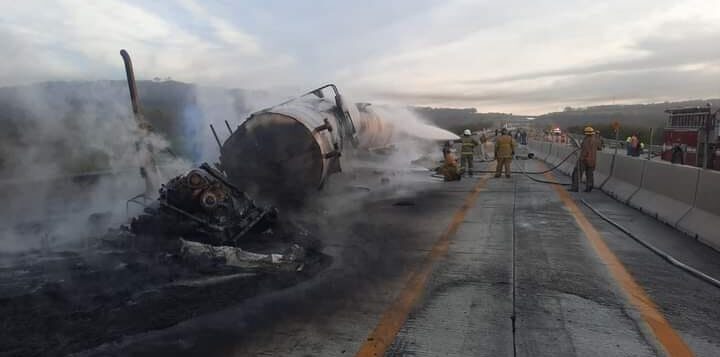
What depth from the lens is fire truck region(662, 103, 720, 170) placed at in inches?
639

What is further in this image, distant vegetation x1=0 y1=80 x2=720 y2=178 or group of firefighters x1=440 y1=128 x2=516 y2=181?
group of firefighters x1=440 y1=128 x2=516 y2=181

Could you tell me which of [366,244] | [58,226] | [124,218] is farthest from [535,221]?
[58,226]

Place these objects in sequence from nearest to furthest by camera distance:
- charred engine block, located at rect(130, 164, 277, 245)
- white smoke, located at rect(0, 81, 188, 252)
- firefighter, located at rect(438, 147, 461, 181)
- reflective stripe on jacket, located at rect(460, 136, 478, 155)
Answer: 1. charred engine block, located at rect(130, 164, 277, 245)
2. white smoke, located at rect(0, 81, 188, 252)
3. firefighter, located at rect(438, 147, 461, 181)
4. reflective stripe on jacket, located at rect(460, 136, 478, 155)

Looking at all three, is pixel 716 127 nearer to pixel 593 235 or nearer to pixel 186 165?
pixel 593 235

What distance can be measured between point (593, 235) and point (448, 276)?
3136mm

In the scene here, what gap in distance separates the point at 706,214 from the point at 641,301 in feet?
11.5

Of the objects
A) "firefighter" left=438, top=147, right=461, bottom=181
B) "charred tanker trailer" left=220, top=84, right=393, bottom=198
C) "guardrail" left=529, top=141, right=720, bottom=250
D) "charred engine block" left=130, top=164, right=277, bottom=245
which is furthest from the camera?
Result: "firefighter" left=438, top=147, right=461, bottom=181

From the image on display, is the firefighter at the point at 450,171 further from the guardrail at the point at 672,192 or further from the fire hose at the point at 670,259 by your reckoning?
the fire hose at the point at 670,259

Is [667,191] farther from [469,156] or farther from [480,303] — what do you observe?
[469,156]

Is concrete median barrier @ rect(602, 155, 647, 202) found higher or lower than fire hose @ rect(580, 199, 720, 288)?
higher

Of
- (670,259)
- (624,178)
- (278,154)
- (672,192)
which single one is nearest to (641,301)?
(670,259)

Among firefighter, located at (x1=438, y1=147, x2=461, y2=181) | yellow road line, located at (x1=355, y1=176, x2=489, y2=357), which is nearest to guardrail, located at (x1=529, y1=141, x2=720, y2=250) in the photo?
yellow road line, located at (x1=355, y1=176, x2=489, y2=357)

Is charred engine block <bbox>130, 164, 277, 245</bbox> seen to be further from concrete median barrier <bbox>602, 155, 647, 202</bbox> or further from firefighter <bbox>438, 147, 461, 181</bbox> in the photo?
firefighter <bbox>438, 147, 461, 181</bbox>

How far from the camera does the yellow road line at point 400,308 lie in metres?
3.80
